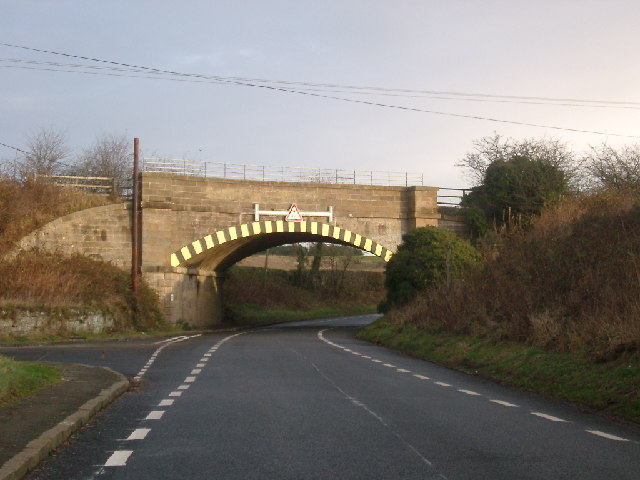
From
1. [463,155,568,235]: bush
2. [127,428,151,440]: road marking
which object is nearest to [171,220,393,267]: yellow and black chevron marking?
[463,155,568,235]: bush

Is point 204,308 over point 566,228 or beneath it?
beneath

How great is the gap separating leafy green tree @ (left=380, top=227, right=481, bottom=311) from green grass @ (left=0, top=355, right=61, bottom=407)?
23.0 m

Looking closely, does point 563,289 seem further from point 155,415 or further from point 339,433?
point 339,433

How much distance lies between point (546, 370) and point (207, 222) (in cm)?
2874

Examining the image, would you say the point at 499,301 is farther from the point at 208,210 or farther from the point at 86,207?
the point at 86,207

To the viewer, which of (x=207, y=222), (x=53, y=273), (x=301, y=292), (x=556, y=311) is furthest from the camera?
(x=301, y=292)

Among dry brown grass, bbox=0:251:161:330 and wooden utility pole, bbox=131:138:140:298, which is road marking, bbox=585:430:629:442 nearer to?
dry brown grass, bbox=0:251:161:330

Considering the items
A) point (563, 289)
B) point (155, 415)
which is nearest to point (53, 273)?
point (563, 289)

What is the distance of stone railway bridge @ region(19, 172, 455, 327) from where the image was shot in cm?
4172

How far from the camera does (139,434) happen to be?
9773mm

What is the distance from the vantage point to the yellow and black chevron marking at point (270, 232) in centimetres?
4253

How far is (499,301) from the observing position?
2336cm

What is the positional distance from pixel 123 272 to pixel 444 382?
1100 inches

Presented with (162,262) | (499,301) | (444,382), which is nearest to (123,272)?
(162,262)
